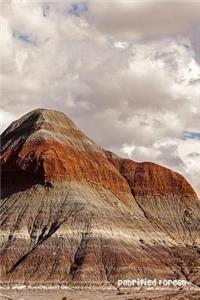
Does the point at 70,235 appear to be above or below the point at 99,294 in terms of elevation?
above

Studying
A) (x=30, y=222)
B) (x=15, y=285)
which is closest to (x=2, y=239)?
(x=30, y=222)

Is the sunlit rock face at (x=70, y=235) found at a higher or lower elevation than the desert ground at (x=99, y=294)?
higher

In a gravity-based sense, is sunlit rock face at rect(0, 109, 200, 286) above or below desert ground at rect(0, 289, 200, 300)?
above

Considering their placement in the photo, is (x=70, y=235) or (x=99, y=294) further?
(x=70, y=235)

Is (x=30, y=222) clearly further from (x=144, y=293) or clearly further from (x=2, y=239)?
(x=144, y=293)

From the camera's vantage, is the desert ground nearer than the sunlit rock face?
Yes

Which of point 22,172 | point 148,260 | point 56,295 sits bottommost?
point 56,295

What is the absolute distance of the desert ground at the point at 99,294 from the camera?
144m

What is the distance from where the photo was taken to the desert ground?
473 ft

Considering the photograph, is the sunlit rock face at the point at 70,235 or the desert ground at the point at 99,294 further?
the sunlit rock face at the point at 70,235

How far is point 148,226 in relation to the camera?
195000 millimetres

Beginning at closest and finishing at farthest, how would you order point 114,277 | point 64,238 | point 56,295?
point 56,295, point 114,277, point 64,238

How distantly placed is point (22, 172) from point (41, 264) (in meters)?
38.5

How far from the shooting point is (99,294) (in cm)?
15175
